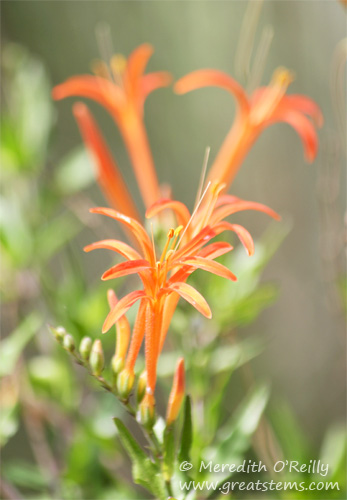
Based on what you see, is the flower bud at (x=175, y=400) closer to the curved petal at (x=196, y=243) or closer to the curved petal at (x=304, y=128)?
the curved petal at (x=196, y=243)

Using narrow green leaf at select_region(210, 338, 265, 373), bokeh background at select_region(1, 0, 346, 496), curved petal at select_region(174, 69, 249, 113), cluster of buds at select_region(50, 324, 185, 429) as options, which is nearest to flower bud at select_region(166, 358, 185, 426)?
cluster of buds at select_region(50, 324, 185, 429)

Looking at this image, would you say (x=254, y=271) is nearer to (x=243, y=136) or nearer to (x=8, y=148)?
(x=243, y=136)

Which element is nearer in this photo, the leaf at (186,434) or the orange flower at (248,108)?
the leaf at (186,434)

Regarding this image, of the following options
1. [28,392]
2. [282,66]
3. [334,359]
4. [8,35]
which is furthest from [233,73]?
[28,392]

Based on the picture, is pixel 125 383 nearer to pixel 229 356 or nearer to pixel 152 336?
pixel 152 336

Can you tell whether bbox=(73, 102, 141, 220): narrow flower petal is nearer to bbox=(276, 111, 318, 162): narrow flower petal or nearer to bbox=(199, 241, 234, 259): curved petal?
bbox=(276, 111, 318, 162): narrow flower petal

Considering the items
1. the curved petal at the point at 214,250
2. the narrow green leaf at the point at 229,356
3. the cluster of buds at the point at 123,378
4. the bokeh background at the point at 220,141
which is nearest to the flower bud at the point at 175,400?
the cluster of buds at the point at 123,378
